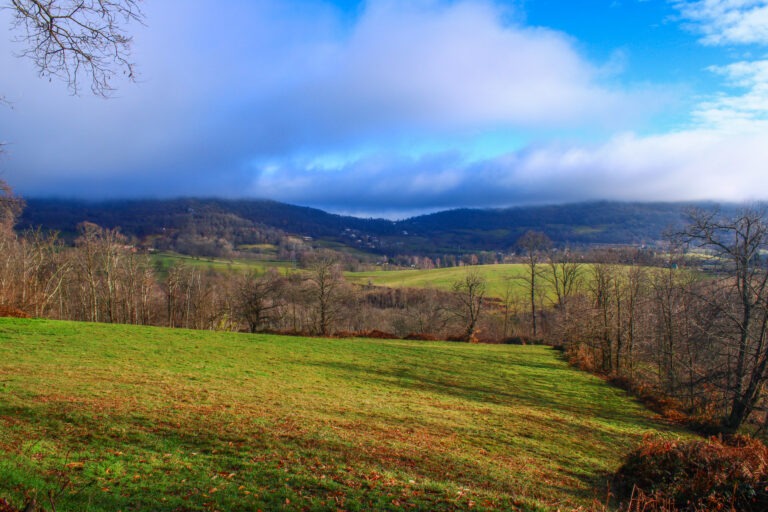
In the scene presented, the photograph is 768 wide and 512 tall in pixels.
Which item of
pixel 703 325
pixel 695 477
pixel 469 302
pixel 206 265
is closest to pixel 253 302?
pixel 469 302

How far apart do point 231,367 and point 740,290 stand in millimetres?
28233

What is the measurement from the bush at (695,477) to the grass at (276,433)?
124 centimetres

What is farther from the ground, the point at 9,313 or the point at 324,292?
the point at 9,313

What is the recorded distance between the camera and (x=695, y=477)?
9742 millimetres

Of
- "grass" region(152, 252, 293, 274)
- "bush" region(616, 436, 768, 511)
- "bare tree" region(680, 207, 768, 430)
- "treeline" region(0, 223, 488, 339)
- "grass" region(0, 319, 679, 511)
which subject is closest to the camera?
"grass" region(0, 319, 679, 511)

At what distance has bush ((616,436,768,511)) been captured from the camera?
28.9 ft

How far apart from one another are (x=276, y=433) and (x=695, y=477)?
11151mm

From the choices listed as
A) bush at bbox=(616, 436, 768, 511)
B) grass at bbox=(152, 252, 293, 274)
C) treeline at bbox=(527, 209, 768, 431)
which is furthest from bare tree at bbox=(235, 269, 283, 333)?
bush at bbox=(616, 436, 768, 511)

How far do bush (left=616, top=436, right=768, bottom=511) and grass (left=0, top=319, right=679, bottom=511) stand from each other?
1240mm

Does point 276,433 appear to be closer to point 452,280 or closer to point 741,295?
point 741,295

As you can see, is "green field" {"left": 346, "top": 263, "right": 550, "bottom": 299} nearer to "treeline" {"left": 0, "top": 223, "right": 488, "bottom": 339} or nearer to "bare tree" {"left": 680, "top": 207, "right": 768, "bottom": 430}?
"treeline" {"left": 0, "top": 223, "right": 488, "bottom": 339}

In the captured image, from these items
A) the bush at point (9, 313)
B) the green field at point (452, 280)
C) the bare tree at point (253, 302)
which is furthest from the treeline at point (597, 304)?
the green field at point (452, 280)

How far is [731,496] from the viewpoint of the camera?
8.65 meters

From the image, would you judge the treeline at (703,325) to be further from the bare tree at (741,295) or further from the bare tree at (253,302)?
the bare tree at (253,302)
